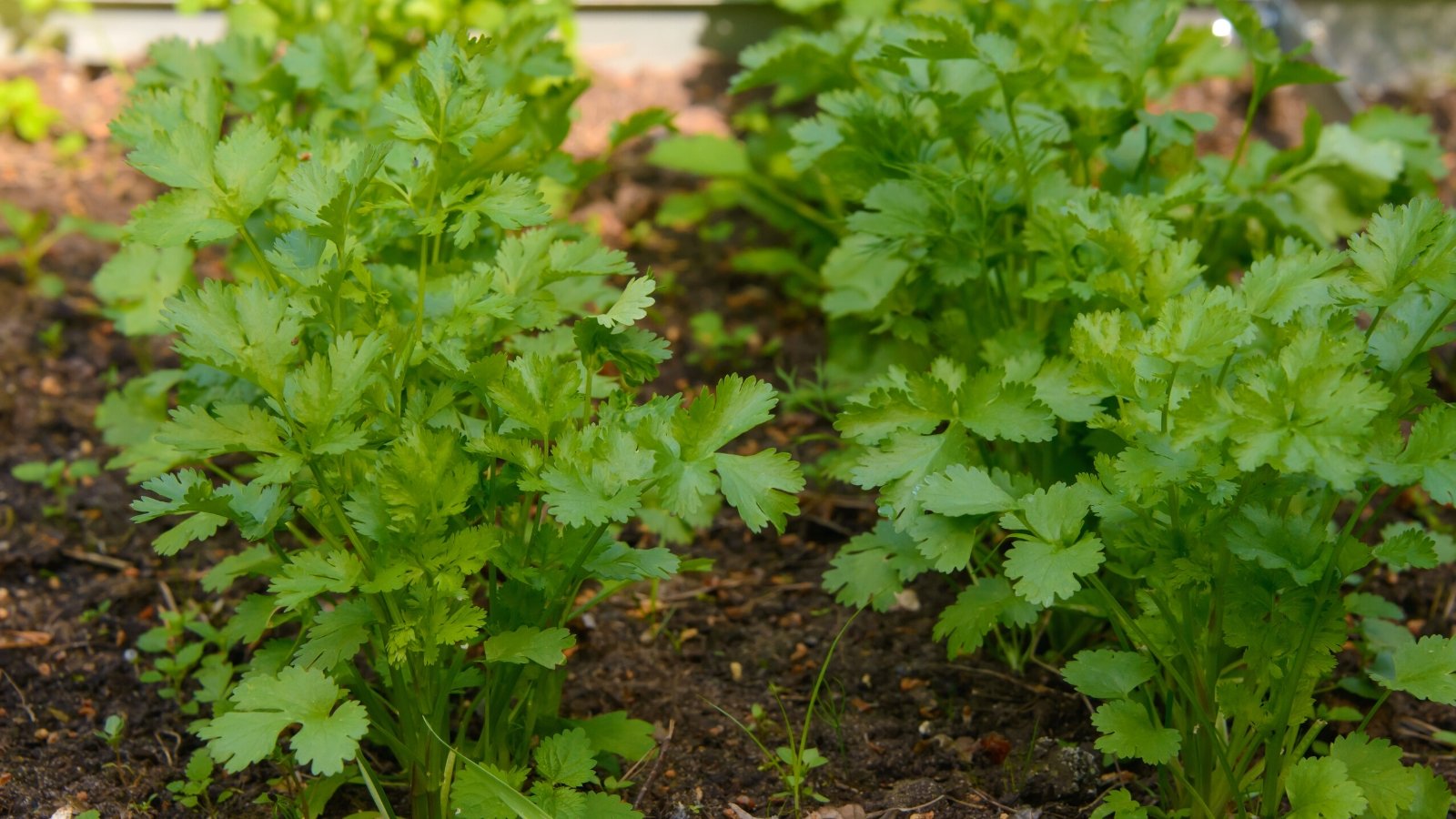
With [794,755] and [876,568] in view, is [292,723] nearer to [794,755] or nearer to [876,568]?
[794,755]

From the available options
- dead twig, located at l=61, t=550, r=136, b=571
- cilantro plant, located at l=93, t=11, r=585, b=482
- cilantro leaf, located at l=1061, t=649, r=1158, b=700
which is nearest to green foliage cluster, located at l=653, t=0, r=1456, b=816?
cilantro leaf, located at l=1061, t=649, r=1158, b=700

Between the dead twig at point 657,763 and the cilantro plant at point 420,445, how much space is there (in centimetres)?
7

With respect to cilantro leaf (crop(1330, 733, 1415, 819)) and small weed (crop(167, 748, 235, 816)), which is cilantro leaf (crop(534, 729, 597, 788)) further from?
cilantro leaf (crop(1330, 733, 1415, 819))

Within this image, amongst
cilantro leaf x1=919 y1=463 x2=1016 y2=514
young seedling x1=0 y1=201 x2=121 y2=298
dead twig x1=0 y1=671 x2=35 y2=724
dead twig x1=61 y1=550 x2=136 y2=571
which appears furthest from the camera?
young seedling x1=0 y1=201 x2=121 y2=298

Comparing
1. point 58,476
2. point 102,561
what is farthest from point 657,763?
point 58,476

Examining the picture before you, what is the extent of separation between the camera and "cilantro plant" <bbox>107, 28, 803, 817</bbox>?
5.06 ft

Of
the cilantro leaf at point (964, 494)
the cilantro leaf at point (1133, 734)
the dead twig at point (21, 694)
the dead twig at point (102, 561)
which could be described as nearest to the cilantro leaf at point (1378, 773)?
the cilantro leaf at point (1133, 734)

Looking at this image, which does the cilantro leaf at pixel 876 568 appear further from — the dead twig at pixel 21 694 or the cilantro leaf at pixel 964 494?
the dead twig at pixel 21 694

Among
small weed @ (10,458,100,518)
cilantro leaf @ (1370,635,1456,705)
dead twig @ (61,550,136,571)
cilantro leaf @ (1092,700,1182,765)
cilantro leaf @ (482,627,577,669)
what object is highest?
cilantro leaf @ (1370,635,1456,705)

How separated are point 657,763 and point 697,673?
24 centimetres

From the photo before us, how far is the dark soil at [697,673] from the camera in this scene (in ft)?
6.30

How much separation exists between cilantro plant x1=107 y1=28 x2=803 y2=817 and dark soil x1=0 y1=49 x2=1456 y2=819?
0.20 m

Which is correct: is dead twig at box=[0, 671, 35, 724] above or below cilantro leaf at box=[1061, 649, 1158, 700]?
below

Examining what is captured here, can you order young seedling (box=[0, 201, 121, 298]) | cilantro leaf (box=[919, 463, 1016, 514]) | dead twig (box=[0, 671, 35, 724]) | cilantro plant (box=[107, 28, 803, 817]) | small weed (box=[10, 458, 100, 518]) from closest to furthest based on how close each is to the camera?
cilantro plant (box=[107, 28, 803, 817])
cilantro leaf (box=[919, 463, 1016, 514])
dead twig (box=[0, 671, 35, 724])
small weed (box=[10, 458, 100, 518])
young seedling (box=[0, 201, 121, 298])
